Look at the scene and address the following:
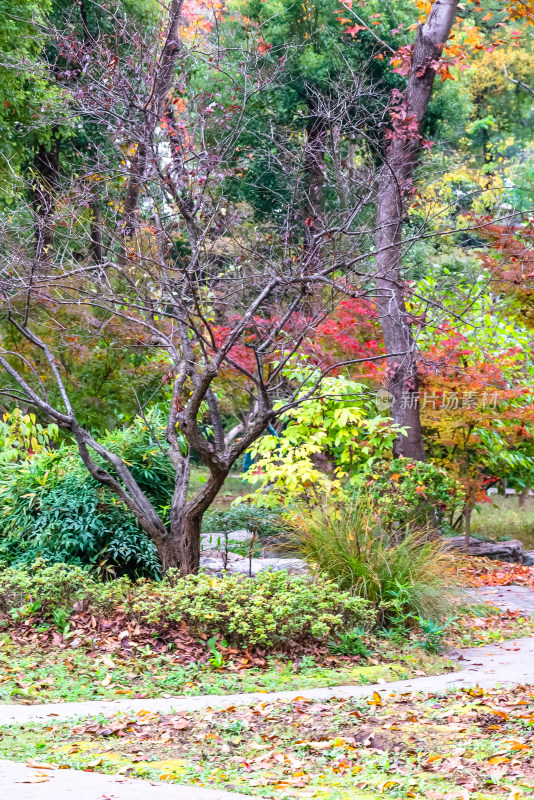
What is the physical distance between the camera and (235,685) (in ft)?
16.6

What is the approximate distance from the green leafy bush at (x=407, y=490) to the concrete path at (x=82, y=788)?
5130mm

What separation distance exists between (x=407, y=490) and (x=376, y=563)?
2287 mm

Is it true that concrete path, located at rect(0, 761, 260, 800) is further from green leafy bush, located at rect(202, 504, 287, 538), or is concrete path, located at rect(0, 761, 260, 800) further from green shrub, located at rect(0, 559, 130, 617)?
green leafy bush, located at rect(202, 504, 287, 538)

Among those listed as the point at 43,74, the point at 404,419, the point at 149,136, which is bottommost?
the point at 404,419

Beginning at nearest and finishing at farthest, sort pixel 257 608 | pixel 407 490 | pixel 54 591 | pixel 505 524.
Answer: pixel 257 608 < pixel 54 591 < pixel 407 490 < pixel 505 524

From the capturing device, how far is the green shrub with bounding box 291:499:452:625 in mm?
6402

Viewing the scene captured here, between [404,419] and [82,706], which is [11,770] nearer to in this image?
[82,706]

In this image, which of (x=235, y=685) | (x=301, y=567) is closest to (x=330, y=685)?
(x=235, y=685)

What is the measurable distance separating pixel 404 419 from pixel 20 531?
15.8 feet

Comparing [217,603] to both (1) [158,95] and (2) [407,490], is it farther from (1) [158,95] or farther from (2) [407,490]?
(1) [158,95]

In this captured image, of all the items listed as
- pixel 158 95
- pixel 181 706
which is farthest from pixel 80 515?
pixel 158 95

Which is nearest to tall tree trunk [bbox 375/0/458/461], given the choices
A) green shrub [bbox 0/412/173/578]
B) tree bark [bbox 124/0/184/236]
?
tree bark [bbox 124/0/184/236]

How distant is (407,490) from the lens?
8664 mm

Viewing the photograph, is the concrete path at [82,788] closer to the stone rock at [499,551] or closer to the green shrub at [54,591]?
the green shrub at [54,591]
